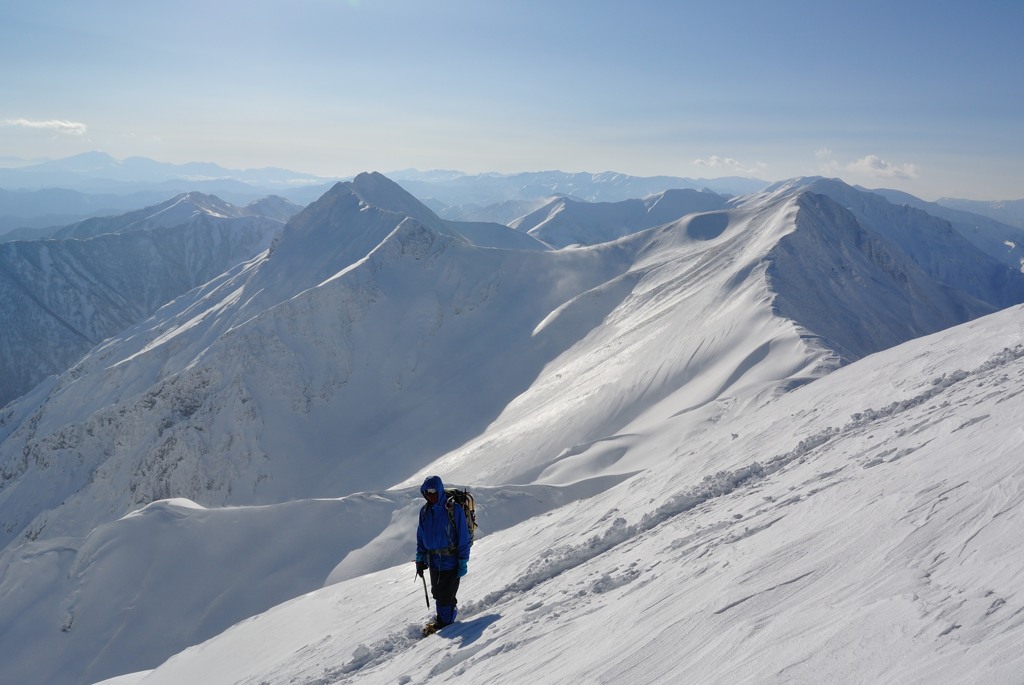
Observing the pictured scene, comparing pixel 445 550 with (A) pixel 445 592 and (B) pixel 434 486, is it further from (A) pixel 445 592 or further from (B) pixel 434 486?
(B) pixel 434 486

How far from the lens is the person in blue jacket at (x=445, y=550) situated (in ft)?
29.2

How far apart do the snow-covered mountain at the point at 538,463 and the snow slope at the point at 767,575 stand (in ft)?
0.16

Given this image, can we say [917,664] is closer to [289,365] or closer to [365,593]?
[365,593]

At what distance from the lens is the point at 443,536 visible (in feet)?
29.4

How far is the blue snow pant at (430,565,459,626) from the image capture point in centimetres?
890

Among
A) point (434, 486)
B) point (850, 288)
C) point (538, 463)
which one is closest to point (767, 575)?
point (434, 486)

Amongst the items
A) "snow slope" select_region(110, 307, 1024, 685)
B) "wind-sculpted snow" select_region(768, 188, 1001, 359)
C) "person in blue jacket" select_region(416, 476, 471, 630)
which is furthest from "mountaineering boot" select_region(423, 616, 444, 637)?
"wind-sculpted snow" select_region(768, 188, 1001, 359)

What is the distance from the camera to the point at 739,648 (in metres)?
5.04

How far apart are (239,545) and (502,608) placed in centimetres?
A: 2041

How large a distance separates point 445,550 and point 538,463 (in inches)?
1282

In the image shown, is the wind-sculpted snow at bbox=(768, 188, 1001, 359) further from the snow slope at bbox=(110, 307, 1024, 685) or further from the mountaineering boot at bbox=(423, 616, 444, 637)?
the mountaineering boot at bbox=(423, 616, 444, 637)

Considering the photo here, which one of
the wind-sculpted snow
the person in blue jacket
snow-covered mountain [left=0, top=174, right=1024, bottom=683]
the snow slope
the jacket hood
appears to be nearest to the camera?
the snow slope

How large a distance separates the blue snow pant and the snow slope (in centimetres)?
29

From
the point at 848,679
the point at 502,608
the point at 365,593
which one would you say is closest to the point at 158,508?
the point at 365,593
